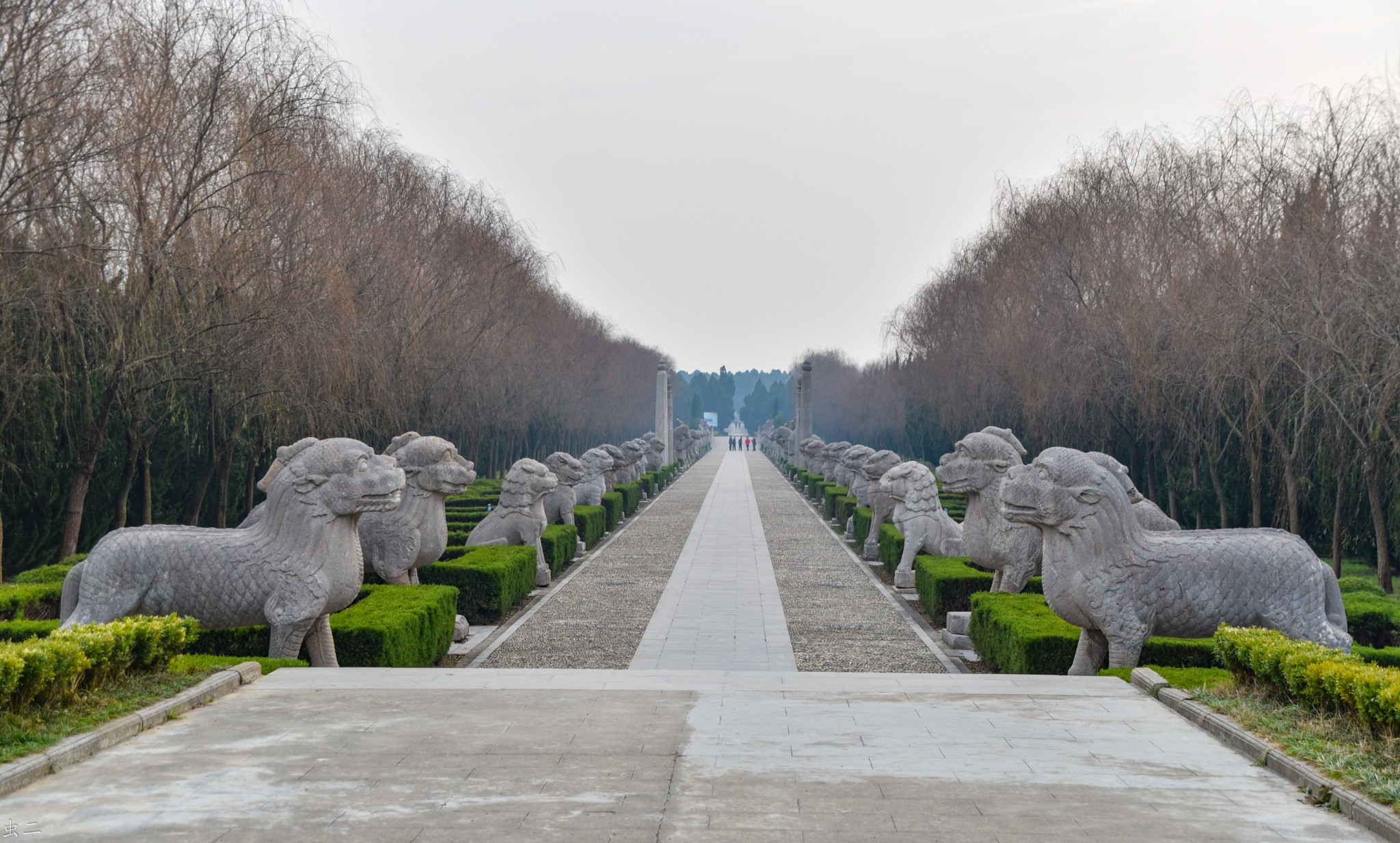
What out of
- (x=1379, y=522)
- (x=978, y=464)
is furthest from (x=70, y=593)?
(x=1379, y=522)

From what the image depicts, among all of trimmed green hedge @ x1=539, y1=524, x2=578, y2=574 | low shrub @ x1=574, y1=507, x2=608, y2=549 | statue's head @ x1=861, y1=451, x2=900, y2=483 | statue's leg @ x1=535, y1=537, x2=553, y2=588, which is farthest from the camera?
low shrub @ x1=574, y1=507, x2=608, y2=549

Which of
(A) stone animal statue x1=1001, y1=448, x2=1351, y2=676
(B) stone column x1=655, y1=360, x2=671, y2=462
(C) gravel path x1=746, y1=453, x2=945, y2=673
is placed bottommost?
(C) gravel path x1=746, y1=453, x2=945, y2=673

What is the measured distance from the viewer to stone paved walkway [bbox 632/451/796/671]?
11.5m

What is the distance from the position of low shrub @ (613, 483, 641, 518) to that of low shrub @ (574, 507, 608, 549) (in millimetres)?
3908

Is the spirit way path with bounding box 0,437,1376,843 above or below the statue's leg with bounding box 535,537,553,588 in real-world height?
above

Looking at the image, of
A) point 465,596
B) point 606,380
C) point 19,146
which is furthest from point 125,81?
point 606,380

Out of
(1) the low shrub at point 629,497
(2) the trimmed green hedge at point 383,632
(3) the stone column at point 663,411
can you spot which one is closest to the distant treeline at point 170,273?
(2) the trimmed green hedge at point 383,632

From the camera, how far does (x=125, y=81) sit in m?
13.1

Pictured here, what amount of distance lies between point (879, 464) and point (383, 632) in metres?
13.4

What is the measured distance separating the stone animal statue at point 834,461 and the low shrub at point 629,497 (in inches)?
213

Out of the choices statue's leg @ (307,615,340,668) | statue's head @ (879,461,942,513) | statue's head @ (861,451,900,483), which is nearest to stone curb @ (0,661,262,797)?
statue's leg @ (307,615,340,668)

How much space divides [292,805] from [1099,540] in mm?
5761

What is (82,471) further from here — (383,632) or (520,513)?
(383,632)

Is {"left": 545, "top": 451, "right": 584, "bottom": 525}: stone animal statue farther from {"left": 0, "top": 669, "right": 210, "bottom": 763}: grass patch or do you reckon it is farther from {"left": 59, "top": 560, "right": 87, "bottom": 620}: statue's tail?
{"left": 0, "top": 669, "right": 210, "bottom": 763}: grass patch
